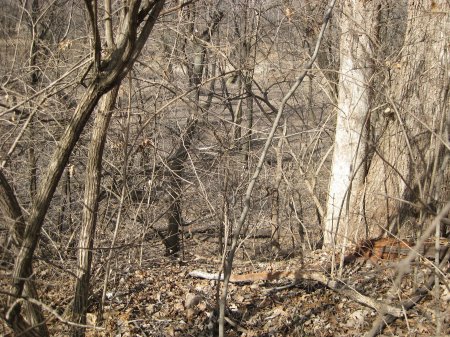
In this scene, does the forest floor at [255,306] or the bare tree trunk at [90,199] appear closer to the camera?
the bare tree trunk at [90,199]

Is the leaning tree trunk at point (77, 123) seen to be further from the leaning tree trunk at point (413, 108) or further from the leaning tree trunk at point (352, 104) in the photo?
the leaning tree trunk at point (352, 104)

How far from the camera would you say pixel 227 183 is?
6371mm

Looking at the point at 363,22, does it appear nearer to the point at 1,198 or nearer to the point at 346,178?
the point at 346,178

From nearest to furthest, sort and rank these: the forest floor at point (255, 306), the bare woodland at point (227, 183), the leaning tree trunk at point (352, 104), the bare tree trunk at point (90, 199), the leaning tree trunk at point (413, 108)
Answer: the bare woodland at point (227, 183), the bare tree trunk at point (90, 199), the forest floor at point (255, 306), the leaning tree trunk at point (413, 108), the leaning tree trunk at point (352, 104)

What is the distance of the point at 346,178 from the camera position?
640cm

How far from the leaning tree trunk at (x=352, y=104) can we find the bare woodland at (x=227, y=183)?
2 centimetres

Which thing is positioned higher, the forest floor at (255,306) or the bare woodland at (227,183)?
the bare woodland at (227,183)

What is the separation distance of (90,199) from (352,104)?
122 inches

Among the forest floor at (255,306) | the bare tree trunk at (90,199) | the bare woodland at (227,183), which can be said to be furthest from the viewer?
the forest floor at (255,306)

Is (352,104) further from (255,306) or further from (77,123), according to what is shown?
(77,123)

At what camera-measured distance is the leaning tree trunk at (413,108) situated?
5098 millimetres

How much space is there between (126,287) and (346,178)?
274 cm

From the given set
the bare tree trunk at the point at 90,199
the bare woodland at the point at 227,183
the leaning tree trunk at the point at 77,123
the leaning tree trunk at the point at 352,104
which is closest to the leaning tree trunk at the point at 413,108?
the bare woodland at the point at 227,183

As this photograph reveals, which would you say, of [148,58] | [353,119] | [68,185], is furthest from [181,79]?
[353,119]
